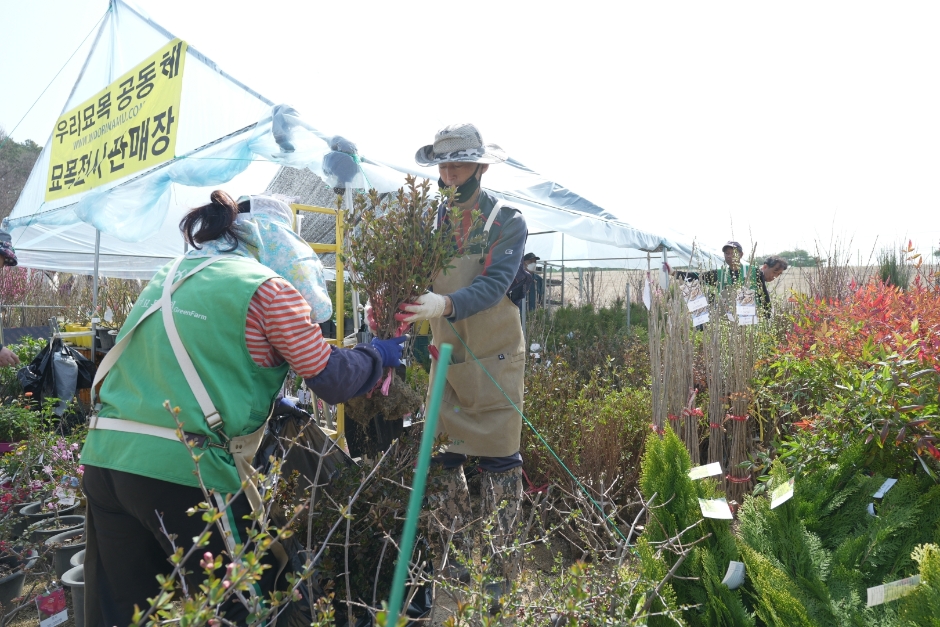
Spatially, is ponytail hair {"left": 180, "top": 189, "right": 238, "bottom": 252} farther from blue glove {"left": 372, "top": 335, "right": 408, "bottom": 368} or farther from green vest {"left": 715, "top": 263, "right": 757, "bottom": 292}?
green vest {"left": 715, "top": 263, "right": 757, "bottom": 292}

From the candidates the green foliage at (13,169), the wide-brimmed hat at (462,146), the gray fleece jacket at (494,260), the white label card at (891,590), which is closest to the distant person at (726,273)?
the gray fleece jacket at (494,260)

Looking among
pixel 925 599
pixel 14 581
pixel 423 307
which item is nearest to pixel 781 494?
pixel 925 599

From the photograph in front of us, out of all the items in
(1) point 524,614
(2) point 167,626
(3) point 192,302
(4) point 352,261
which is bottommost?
(1) point 524,614

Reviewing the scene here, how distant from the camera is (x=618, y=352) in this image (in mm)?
5918

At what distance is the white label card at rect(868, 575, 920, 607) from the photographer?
1228 mm

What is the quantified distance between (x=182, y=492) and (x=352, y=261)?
2.92 feet

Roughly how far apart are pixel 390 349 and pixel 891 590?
133 centimetres

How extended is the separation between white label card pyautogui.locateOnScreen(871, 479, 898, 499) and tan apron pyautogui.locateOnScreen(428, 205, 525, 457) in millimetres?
1086

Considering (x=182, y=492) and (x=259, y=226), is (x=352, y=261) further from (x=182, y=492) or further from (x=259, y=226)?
(x=182, y=492)

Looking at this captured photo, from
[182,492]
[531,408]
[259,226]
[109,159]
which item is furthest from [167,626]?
[109,159]

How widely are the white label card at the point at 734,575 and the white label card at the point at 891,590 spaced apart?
Result: 254mm

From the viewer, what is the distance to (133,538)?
1.48 meters

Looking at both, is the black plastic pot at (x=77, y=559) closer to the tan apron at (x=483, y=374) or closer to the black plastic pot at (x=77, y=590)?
the black plastic pot at (x=77, y=590)

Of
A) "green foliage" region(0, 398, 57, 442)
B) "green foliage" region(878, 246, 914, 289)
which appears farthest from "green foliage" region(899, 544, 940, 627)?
"green foliage" region(878, 246, 914, 289)
